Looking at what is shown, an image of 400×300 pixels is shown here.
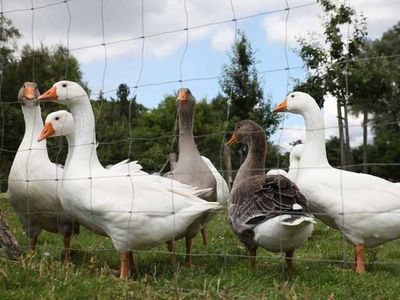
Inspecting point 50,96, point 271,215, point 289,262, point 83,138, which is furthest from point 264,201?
point 50,96

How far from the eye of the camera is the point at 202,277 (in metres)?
5.09

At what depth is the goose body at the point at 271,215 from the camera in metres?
5.04

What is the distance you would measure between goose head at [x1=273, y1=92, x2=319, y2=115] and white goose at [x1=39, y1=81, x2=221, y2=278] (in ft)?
5.38

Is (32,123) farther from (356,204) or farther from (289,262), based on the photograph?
(356,204)

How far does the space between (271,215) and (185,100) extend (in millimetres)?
2621

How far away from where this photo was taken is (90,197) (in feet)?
16.5

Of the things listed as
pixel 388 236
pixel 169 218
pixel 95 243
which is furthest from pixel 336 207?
pixel 95 243

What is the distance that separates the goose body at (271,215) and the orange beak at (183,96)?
1.90 metres

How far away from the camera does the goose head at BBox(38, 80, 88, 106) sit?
576cm

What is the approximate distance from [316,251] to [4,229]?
377 centimetres

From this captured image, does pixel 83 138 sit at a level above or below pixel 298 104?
below

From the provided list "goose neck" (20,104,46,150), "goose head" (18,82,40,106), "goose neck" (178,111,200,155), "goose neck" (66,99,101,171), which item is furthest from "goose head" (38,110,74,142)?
"goose neck" (178,111,200,155)

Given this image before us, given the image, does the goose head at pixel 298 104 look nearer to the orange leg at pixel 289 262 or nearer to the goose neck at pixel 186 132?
the goose neck at pixel 186 132

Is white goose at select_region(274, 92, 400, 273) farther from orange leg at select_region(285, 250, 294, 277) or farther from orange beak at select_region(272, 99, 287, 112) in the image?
orange beak at select_region(272, 99, 287, 112)
